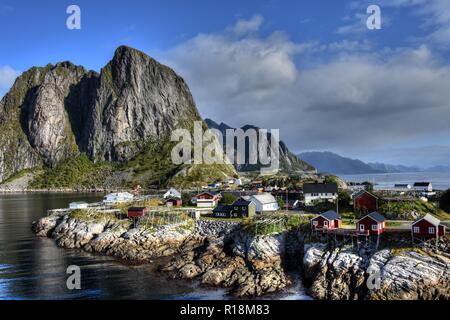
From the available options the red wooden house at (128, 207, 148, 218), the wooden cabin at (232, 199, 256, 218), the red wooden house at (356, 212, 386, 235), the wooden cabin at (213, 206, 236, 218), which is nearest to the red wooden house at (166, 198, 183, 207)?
the red wooden house at (128, 207, 148, 218)

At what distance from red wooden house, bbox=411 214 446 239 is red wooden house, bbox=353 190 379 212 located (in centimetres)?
1942

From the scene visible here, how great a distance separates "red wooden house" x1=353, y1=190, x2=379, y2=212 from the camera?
64312 millimetres

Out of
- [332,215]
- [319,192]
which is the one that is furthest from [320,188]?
[332,215]

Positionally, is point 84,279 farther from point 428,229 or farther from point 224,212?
point 428,229

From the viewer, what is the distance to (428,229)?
43.3 m

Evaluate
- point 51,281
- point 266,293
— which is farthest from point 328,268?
point 51,281

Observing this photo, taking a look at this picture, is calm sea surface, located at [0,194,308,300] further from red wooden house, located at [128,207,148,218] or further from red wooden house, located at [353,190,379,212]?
red wooden house, located at [353,190,379,212]

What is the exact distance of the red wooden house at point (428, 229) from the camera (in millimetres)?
42812

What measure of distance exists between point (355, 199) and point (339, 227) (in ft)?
52.1

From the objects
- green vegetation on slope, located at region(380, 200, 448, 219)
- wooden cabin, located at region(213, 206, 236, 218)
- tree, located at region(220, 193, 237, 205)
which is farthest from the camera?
tree, located at region(220, 193, 237, 205)

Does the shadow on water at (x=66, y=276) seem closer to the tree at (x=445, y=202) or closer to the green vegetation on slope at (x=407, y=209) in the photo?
the green vegetation on slope at (x=407, y=209)

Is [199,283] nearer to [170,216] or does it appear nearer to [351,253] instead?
[351,253]

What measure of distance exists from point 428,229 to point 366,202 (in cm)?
2200

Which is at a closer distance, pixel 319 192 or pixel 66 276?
pixel 66 276
